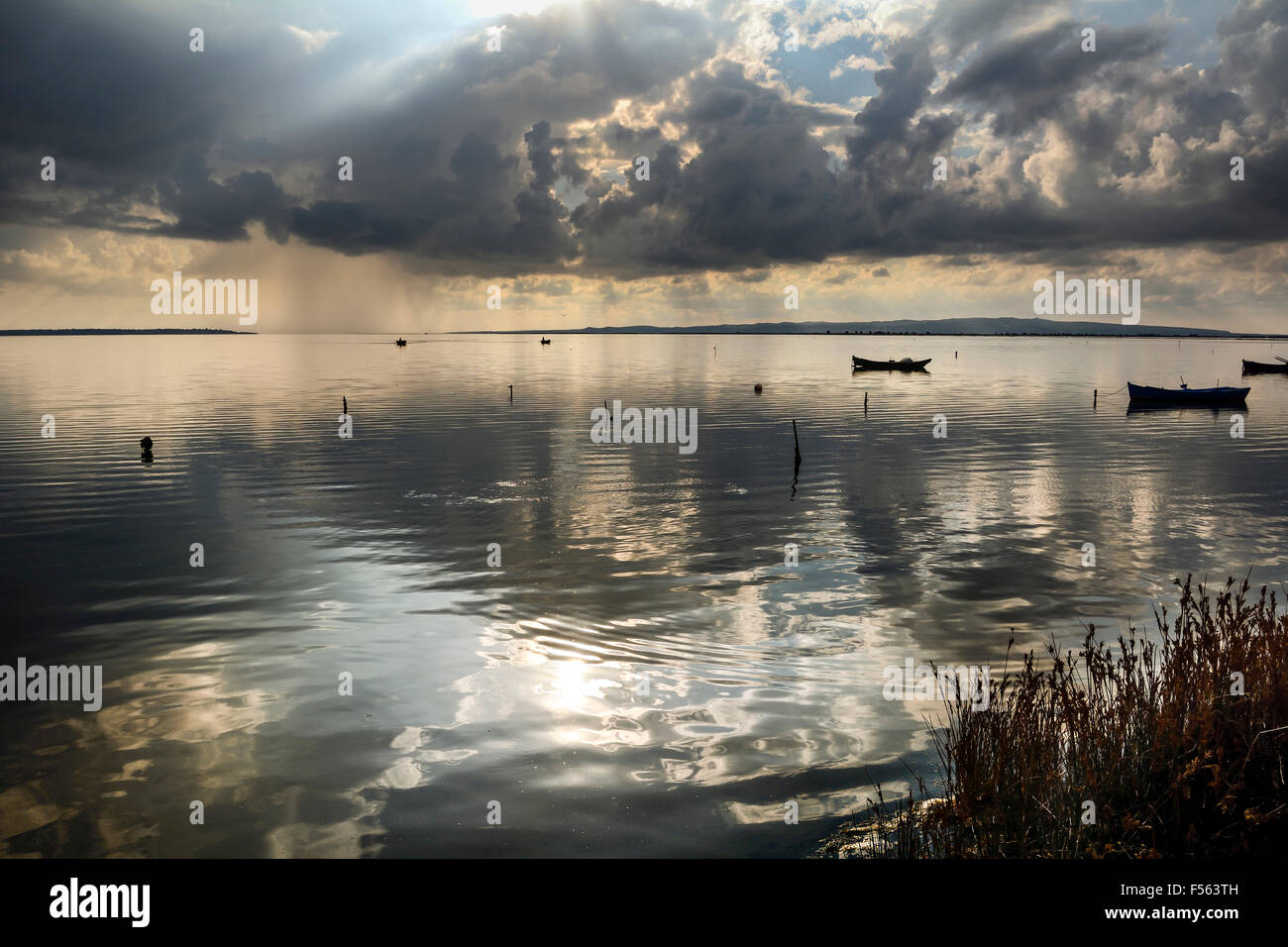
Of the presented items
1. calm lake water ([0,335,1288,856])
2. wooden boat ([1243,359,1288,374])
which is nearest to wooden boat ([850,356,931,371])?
wooden boat ([1243,359,1288,374])

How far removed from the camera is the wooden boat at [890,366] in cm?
15650

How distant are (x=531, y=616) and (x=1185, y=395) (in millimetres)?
93696

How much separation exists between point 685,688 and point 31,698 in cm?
1229

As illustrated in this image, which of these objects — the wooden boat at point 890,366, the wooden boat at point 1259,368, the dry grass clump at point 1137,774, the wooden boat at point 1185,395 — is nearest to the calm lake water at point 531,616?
the dry grass clump at point 1137,774

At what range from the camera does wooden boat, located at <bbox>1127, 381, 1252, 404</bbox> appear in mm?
88562

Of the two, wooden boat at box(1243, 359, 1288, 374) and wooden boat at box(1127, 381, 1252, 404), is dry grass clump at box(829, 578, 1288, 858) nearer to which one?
wooden boat at box(1127, 381, 1252, 404)

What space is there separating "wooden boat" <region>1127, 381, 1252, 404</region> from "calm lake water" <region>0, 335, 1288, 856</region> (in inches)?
1557

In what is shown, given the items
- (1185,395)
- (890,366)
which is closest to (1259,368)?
(890,366)

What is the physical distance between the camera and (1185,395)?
301 ft
